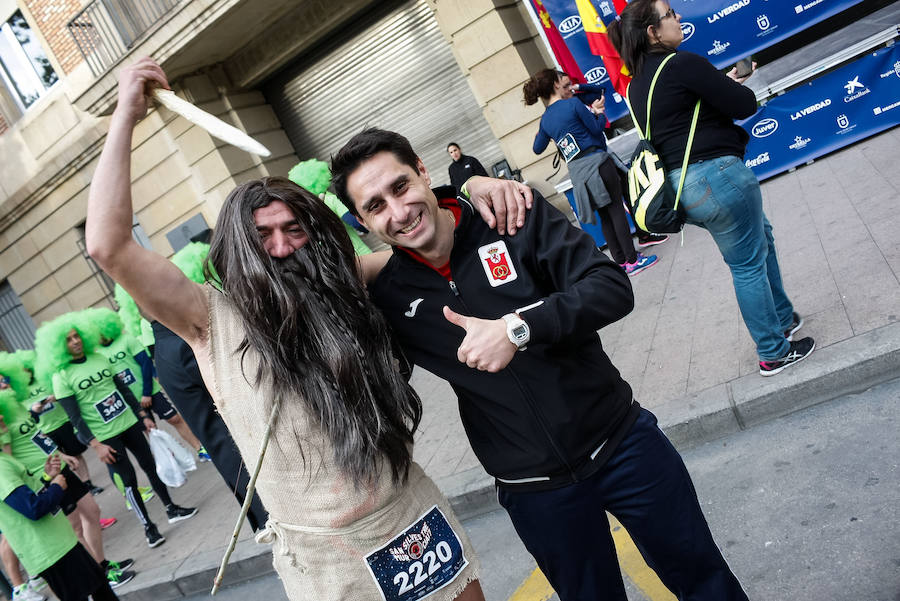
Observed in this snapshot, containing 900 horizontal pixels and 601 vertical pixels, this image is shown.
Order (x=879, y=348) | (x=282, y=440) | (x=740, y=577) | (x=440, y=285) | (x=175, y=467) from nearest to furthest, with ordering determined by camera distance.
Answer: (x=282, y=440)
(x=440, y=285)
(x=740, y=577)
(x=879, y=348)
(x=175, y=467)

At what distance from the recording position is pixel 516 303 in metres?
2.01

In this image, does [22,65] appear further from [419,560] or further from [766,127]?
[419,560]

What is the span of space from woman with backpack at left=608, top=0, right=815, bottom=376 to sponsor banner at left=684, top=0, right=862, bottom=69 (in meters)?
5.27

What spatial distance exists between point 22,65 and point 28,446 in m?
11.8

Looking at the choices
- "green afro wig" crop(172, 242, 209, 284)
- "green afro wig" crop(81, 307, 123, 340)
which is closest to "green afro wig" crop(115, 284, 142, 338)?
"green afro wig" crop(81, 307, 123, 340)

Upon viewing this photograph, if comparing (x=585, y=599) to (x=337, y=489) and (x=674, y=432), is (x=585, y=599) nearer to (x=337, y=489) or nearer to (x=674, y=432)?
(x=337, y=489)

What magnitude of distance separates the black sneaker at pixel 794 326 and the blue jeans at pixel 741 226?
265 mm

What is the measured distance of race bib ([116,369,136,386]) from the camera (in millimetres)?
7422

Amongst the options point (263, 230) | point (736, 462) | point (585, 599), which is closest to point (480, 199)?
point (263, 230)

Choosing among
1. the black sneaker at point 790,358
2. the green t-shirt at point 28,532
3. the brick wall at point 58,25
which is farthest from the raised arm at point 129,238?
the brick wall at point 58,25

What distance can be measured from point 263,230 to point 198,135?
34.8ft

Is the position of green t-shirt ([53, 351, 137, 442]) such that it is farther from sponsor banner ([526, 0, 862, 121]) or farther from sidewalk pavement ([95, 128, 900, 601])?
sponsor banner ([526, 0, 862, 121])

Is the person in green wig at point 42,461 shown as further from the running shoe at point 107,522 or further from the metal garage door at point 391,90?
the metal garage door at point 391,90

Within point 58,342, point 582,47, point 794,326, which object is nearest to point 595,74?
point 582,47
